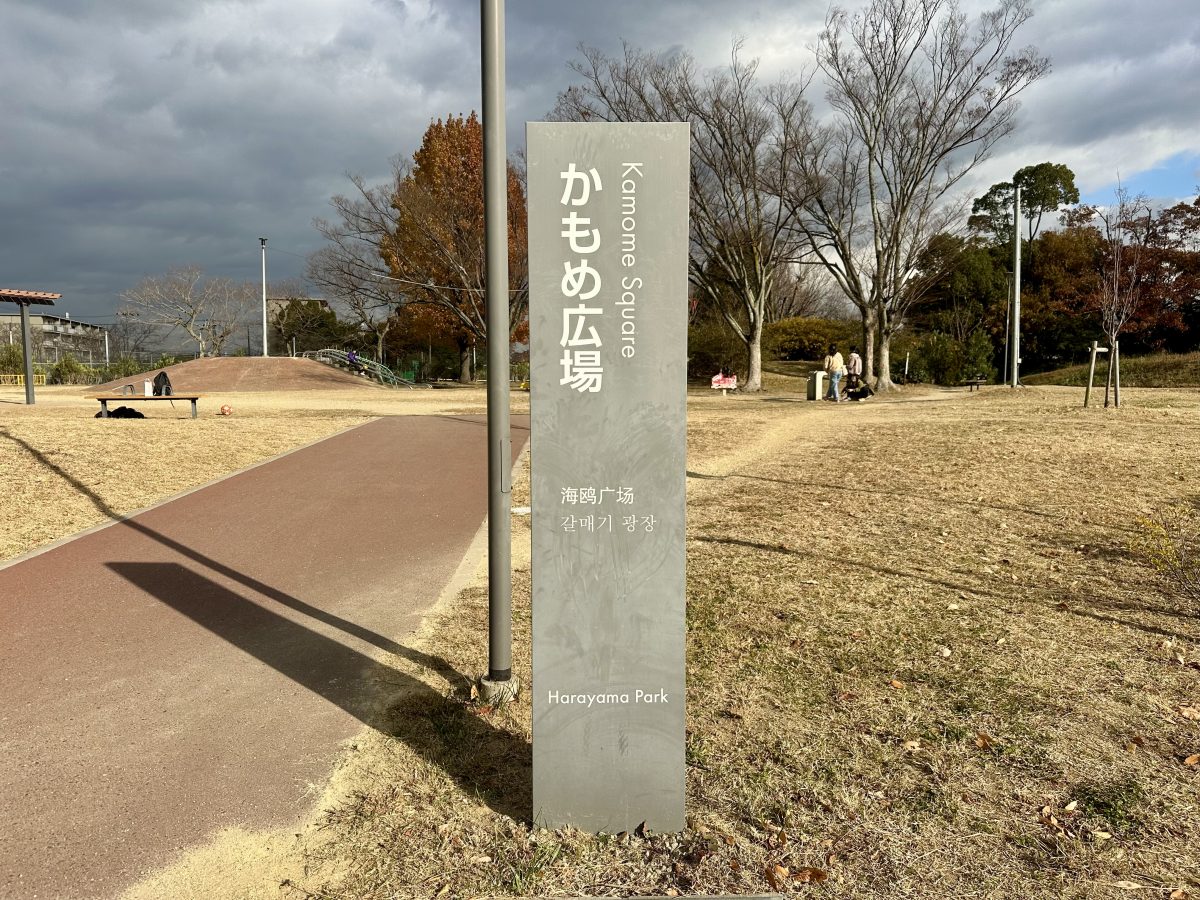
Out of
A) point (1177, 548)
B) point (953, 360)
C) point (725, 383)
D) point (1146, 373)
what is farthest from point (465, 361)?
point (1177, 548)

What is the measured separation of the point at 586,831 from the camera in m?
2.77

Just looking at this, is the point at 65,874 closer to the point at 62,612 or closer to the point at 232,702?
the point at 232,702

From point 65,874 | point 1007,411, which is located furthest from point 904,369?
point 65,874

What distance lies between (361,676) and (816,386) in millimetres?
22212

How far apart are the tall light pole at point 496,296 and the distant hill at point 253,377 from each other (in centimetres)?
3223

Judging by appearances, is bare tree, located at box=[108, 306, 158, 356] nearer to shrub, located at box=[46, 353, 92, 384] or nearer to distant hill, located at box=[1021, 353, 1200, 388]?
shrub, located at box=[46, 353, 92, 384]

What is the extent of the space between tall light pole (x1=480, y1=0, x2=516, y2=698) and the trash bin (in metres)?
22.2

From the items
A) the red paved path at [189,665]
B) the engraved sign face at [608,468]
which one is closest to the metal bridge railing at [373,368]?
the red paved path at [189,665]

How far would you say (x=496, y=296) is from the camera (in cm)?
362

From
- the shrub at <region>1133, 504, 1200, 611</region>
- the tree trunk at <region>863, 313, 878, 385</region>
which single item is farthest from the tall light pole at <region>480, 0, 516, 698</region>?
the tree trunk at <region>863, 313, 878, 385</region>

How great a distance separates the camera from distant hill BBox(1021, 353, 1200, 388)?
29.9 meters

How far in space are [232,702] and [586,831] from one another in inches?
78.4

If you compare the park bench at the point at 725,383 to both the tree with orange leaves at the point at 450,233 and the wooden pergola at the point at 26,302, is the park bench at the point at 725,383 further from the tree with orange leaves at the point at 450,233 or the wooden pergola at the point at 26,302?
the wooden pergola at the point at 26,302

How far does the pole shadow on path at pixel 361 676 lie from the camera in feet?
10.6
